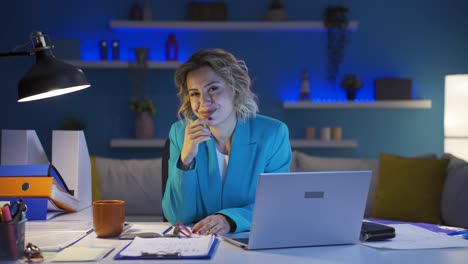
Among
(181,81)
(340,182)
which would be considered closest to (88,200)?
(181,81)

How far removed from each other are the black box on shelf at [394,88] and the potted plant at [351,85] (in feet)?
0.56

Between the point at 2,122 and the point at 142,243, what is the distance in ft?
12.2

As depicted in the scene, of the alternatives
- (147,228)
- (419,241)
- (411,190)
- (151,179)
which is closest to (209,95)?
(147,228)

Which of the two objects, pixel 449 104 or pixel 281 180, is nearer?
pixel 281 180

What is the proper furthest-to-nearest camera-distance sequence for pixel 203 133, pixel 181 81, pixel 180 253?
pixel 181 81 → pixel 203 133 → pixel 180 253

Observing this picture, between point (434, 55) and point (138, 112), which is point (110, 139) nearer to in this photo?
point (138, 112)

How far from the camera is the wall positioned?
4801mm

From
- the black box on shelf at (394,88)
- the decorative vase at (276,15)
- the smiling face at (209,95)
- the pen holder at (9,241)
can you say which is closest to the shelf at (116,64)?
the decorative vase at (276,15)

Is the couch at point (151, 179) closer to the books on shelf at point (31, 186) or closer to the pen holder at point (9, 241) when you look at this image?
the books on shelf at point (31, 186)

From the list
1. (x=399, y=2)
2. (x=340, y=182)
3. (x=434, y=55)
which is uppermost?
(x=399, y=2)

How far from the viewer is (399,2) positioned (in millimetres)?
4801

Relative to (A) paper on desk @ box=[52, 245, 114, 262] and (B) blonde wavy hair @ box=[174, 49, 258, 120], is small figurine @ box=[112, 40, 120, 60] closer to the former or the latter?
(B) blonde wavy hair @ box=[174, 49, 258, 120]

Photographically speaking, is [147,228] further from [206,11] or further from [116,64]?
[206,11]

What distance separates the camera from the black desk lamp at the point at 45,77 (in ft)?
5.45
